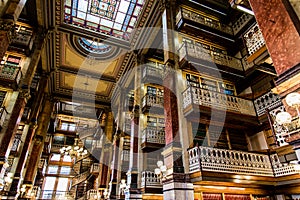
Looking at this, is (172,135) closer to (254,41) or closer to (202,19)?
(254,41)

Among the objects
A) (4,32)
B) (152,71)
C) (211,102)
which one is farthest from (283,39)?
(152,71)

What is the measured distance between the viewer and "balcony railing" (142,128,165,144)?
33.8 feet

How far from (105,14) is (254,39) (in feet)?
29.3

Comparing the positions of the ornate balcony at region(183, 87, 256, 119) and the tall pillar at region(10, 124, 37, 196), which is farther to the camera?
the tall pillar at region(10, 124, 37, 196)

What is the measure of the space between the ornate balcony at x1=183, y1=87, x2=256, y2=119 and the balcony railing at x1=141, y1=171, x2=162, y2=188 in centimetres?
353

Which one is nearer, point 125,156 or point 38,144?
point 125,156

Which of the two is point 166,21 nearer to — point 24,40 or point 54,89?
point 24,40

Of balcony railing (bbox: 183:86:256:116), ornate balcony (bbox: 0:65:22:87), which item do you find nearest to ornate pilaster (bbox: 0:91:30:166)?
ornate balcony (bbox: 0:65:22:87)

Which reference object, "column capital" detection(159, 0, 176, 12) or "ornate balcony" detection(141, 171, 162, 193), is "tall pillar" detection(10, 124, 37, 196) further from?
"column capital" detection(159, 0, 176, 12)

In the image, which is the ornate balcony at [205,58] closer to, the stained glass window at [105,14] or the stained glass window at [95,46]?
the stained glass window at [105,14]

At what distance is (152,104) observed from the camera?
11.3m

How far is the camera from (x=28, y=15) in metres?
11.7

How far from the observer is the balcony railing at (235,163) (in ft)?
21.8

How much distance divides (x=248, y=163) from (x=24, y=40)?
13331mm
